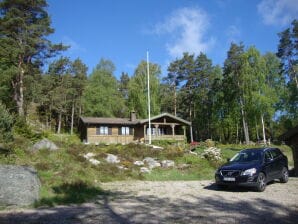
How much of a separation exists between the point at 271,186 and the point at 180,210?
6.38 meters

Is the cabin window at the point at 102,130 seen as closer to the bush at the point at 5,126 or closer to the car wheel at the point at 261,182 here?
the bush at the point at 5,126

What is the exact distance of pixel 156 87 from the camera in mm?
50031

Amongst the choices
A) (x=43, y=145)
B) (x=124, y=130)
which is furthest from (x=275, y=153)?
(x=124, y=130)

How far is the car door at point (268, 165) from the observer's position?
12.8 m

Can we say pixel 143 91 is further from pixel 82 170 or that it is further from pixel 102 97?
pixel 82 170

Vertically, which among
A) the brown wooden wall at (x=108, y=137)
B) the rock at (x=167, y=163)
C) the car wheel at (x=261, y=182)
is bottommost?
the car wheel at (x=261, y=182)

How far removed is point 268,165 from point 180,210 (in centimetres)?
587

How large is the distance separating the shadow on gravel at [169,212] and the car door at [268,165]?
2344 mm

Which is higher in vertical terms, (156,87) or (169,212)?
(156,87)

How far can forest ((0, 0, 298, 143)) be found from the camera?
116 ft

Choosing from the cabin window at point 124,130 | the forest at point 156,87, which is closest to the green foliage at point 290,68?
the forest at point 156,87

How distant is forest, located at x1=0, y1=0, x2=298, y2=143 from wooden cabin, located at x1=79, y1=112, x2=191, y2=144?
7042mm

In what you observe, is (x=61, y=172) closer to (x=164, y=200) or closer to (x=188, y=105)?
(x=164, y=200)

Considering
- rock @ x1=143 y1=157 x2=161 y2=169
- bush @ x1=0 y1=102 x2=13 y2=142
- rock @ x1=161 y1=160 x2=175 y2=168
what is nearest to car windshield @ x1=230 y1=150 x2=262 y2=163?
rock @ x1=161 y1=160 x2=175 y2=168
